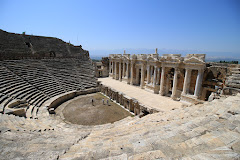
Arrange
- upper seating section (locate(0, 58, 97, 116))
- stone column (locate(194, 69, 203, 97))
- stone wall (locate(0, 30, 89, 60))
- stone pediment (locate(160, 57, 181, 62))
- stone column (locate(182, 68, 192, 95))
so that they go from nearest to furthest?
upper seating section (locate(0, 58, 97, 116)) → stone column (locate(194, 69, 203, 97)) → stone column (locate(182, 68, 192, 95)) → stone pediment (locate(160, 57, 181, 62)) → stone wall (locate(0, 30, 89, 60))

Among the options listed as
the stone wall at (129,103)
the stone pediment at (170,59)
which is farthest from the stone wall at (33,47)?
the stone pediment at (170,59)

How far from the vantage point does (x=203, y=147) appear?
139 inches

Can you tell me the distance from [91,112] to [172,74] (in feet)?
42.0

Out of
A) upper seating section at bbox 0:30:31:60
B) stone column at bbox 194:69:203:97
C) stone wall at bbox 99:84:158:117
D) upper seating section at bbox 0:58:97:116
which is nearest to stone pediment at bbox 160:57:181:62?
stone column at bbox 194:69:203:97

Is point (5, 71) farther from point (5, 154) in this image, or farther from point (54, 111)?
point (5, 154)

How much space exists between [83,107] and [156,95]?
10.5 meters

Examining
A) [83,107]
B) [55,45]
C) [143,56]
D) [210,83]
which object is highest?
[55,45]

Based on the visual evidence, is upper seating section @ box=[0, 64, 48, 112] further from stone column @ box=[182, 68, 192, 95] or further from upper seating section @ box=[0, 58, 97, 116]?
stone column @ box=[182, 68, 192, 95]

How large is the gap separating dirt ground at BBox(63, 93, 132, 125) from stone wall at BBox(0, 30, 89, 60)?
41.8 ft

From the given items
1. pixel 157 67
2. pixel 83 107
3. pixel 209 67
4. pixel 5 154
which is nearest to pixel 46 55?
pixel 83 107

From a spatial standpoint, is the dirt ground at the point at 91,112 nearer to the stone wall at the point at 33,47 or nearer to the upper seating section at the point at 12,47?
the upper seating section at the point at 12,47

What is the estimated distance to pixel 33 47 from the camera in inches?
934

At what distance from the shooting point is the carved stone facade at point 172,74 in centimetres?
1472

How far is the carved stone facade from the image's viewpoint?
14719mm
